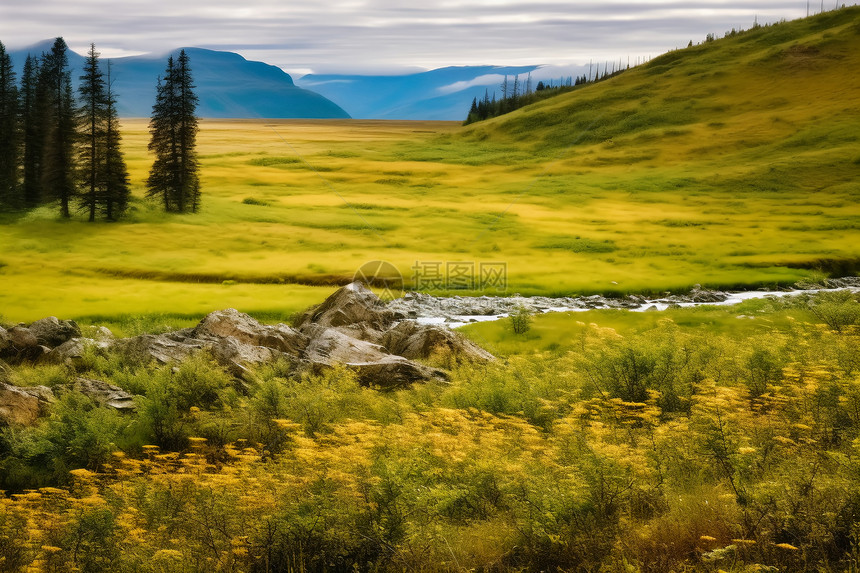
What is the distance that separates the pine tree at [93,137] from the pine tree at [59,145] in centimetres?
136

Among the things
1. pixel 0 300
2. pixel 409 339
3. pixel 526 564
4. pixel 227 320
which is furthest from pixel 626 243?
pixel 526 564

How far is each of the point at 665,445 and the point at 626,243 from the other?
4086cm

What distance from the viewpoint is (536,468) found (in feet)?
34.0

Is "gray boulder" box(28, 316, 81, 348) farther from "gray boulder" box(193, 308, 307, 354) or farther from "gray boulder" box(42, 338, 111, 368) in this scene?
"gray boulder" box(193, 308, 307, 354)

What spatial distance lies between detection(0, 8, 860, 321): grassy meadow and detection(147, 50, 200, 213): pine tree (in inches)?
84.7

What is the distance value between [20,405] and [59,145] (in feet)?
168

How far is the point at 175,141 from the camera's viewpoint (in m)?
64.8

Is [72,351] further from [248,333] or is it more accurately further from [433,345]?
[433,345]

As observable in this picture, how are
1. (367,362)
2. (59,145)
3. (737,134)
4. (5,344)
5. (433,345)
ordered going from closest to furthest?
1. (367,362)
2. (433,345)
3. (5,344)
4. (59,145)
5. (737,134)

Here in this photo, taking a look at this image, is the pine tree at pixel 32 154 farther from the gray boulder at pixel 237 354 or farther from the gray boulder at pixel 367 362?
the gray boulder at pixel 367 362

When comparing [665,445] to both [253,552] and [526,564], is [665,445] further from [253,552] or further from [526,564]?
[253,552]

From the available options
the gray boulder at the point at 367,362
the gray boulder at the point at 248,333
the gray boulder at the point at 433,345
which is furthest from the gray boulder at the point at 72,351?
the gray boulder at the point at 433,345

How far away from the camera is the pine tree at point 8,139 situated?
68688 millimetres

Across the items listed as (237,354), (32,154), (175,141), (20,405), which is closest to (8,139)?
(32,154)
